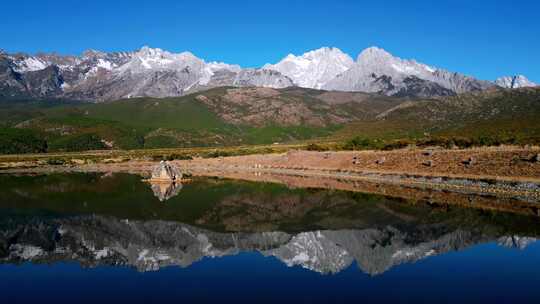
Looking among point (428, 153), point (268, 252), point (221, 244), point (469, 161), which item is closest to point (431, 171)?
point (469, 161)

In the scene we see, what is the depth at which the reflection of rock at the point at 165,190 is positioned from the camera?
85312mm

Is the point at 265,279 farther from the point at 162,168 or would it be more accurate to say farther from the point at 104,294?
the point at 162,168

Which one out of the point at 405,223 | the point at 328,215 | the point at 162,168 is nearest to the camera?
the point at 405,223

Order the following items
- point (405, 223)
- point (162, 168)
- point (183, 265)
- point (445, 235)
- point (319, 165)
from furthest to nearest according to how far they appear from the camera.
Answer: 1. point (319, 165)
2. point (162, 168)
3. point (405, 223)
4. point (445, 235)
5. point (183, 265)

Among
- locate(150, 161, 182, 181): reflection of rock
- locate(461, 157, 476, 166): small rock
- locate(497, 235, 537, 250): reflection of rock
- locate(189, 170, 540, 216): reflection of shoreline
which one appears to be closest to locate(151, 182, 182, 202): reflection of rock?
locate(150, 161, 182, 181): reflection of rock

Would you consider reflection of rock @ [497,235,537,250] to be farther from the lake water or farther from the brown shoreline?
the brown shoreline

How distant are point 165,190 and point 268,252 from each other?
56.8 m

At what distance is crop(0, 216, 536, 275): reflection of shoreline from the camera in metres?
39.5

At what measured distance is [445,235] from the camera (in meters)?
47.8

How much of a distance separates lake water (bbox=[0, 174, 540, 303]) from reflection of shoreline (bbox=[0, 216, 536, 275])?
116mm

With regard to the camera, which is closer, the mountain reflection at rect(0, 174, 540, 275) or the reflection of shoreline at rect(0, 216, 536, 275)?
the reflection of shoreline at rect(0, 216, 536, 275)

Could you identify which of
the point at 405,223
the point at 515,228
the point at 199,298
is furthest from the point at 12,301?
the point at 515,228

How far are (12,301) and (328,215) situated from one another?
40.5m

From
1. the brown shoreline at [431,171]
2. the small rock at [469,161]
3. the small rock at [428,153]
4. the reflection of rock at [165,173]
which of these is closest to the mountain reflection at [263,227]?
the brown shoreline at [431,171]
